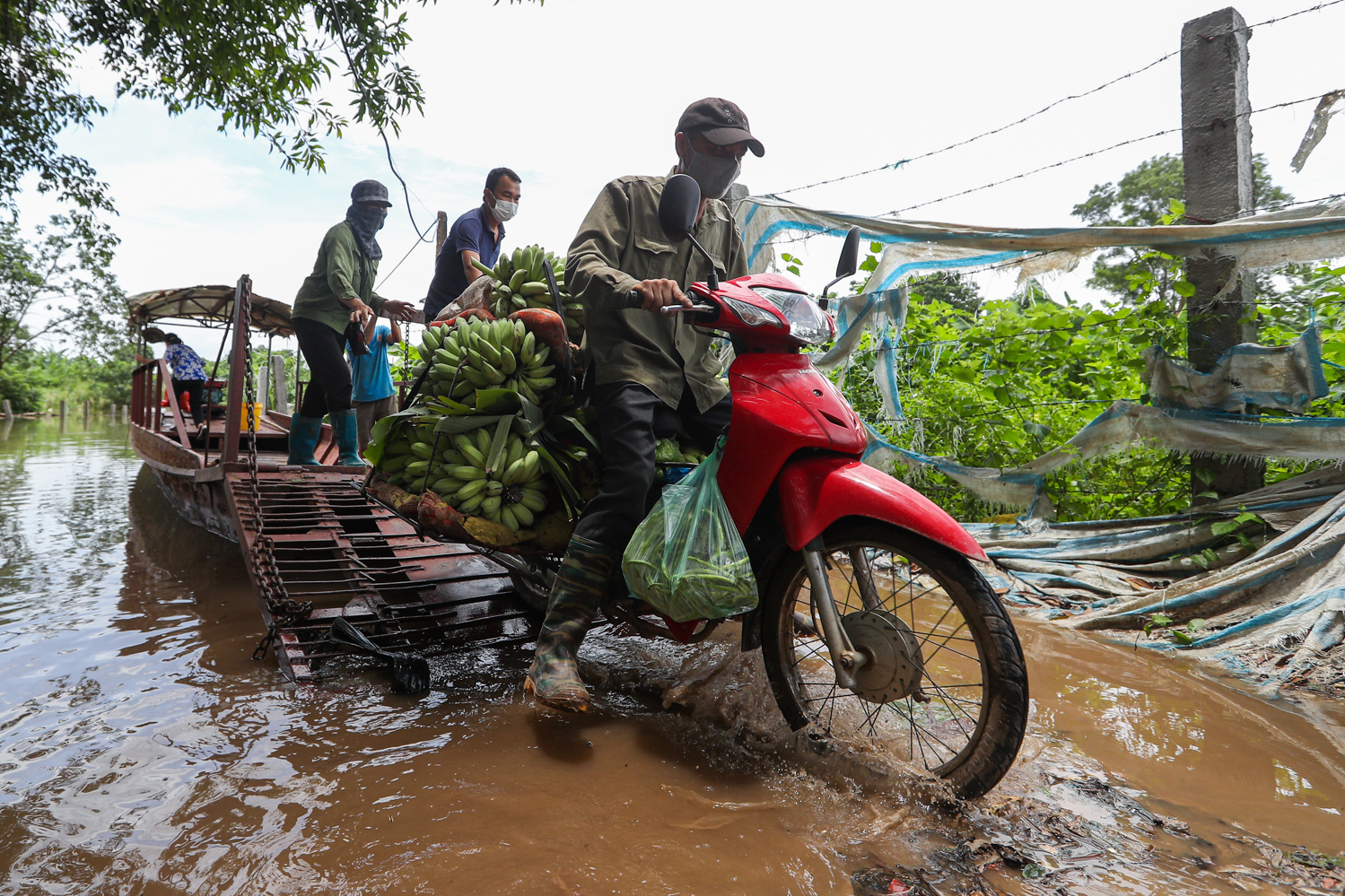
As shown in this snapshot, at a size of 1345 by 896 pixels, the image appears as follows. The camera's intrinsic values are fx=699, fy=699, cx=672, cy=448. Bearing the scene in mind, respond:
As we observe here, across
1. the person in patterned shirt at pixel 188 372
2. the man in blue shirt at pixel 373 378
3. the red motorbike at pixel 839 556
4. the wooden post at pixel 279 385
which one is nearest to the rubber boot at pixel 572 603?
the red motorbike at pixel 839 556

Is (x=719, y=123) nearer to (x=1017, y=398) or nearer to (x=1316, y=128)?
(x=1316, y=128)

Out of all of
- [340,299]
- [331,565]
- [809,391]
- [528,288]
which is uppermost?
[340,299]

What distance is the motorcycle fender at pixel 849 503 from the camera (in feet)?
5.82

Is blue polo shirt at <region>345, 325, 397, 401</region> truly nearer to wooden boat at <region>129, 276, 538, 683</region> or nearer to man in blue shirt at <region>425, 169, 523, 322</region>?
wooden boat at <region>129, 276, 538, 683</region>

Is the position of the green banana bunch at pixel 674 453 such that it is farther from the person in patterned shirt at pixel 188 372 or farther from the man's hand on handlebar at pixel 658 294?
the person in patterned shirt at pixel 188 372

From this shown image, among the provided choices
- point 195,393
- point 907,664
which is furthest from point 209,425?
point 907,664

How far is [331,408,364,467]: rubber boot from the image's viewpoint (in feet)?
16.0

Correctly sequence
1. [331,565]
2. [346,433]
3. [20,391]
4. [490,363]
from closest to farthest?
[490,363], [331,565], [346,433], [20,391]

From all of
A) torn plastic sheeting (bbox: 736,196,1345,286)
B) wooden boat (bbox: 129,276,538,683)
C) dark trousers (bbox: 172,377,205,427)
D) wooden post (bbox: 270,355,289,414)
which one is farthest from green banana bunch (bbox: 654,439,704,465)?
wooden post (bbox: 270,355,289,414)

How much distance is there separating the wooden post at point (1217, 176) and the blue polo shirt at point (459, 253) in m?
3.86

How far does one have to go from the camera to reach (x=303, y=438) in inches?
202

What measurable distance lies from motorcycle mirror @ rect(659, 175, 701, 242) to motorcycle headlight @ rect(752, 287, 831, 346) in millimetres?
330

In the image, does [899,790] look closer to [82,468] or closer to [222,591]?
[222,591]

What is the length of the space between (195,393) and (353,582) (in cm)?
734
